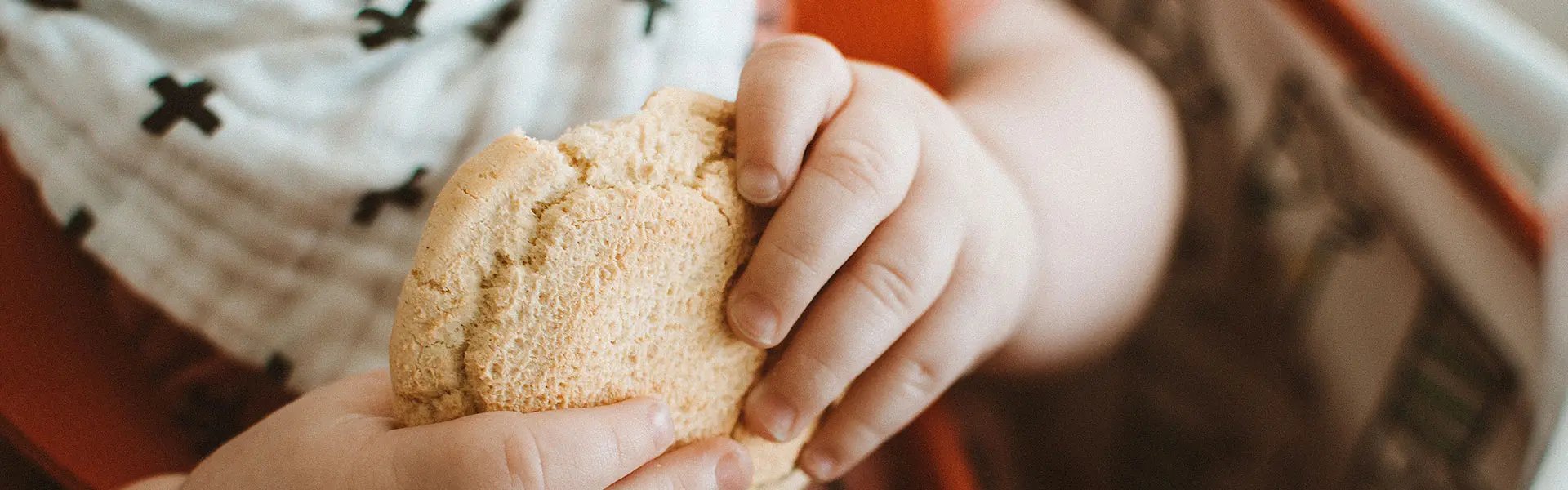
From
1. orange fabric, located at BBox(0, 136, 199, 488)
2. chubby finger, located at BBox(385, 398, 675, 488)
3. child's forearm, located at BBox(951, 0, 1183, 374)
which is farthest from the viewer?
child's forearm, located at BBox(951, 0, 1183, 374)

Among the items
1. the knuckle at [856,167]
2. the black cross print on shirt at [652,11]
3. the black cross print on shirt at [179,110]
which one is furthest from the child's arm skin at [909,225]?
the black cross print on shirt at [179,110]

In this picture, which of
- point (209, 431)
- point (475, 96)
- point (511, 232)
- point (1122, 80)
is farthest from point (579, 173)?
point (1122, 80)

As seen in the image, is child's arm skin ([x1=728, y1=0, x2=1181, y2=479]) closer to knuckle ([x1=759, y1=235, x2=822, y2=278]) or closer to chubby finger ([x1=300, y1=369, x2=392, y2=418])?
knuckle ([x1=759, y1=235, x2=822, y2=278])

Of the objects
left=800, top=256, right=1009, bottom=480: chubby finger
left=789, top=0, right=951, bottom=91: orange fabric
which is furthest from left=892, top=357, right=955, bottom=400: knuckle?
left=789, top=0, right=951, bottom=91: orange fabric

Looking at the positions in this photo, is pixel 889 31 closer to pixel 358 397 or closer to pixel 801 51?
pixel 801 51

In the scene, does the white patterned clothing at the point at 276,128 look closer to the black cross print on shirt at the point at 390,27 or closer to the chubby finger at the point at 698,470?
the black cross print on shirt at the point at 390,27

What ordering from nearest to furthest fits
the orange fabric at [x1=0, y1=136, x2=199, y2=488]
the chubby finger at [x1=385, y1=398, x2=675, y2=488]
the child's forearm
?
the chubby finger at [x1=385, y1=398, x2=675, y2=488] < the orange fabric at [x1=0, y1=136, x2=199, y2=488] < the child's forearm

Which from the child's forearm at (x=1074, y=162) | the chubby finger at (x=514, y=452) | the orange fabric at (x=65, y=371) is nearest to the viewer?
the chubby finger at (x=514, y=452)
